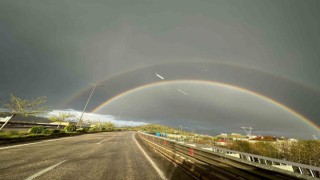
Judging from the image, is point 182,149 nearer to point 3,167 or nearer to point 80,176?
point 80,176

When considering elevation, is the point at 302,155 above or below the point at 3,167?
above

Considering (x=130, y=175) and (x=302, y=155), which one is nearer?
(x=130, y=175)

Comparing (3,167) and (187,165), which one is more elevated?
(187,165)

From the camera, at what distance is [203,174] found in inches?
267

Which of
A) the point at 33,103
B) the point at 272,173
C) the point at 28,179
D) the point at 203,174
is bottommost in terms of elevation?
the point at 28,179

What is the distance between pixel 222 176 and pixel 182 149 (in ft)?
17.0

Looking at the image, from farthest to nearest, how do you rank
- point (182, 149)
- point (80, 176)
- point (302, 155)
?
1. point (302, 155)
2. point (182, 149)
3. point (80, 176)

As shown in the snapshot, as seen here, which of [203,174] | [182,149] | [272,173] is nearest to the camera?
[272,173]

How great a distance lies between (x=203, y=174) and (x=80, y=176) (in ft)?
13.3

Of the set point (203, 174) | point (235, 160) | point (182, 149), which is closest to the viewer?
point (235, 160)

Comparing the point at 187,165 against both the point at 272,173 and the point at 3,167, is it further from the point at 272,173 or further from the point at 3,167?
the point at 3,167

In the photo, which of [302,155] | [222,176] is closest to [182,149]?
[222,176]

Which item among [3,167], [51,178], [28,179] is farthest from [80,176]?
[3,167]

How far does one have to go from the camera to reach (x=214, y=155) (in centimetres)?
659
